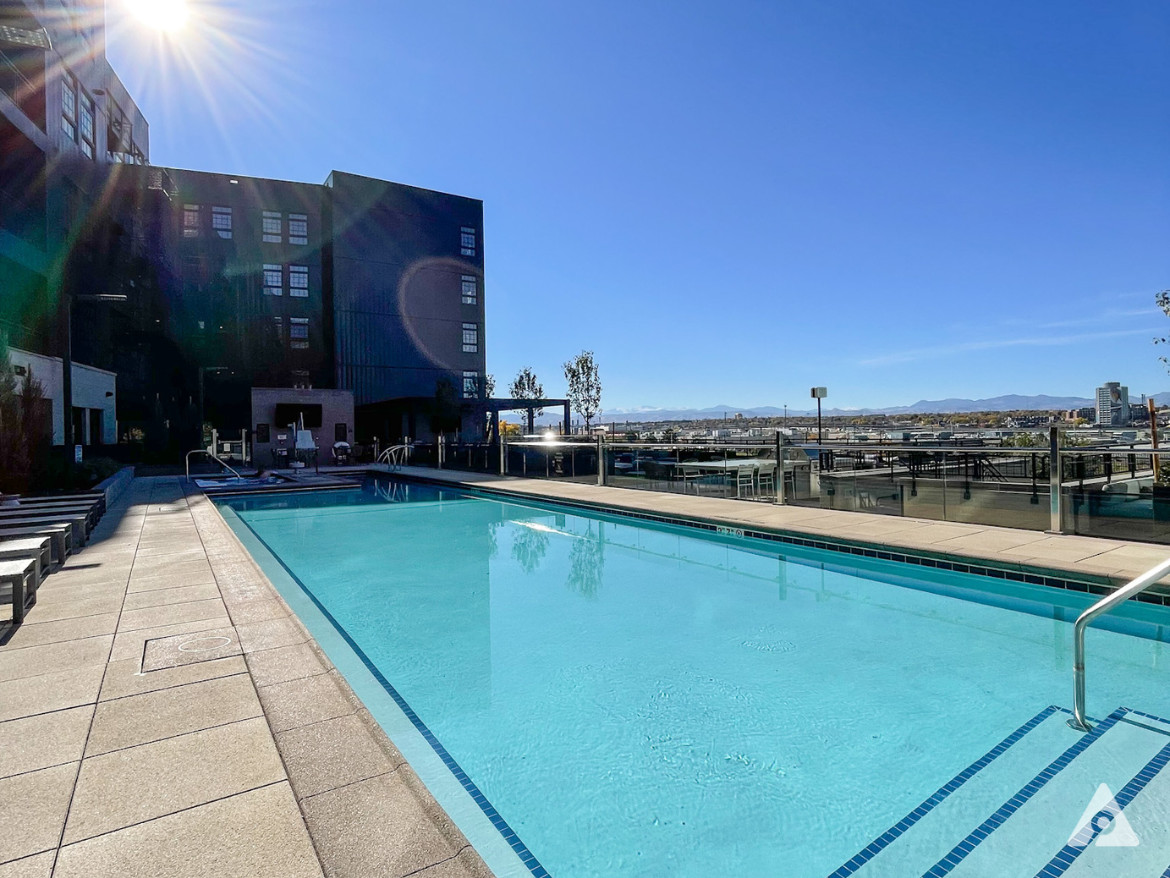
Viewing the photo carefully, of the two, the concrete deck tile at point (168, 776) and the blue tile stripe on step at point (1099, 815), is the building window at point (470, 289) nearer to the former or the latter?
the concrete deck tile at point (168, 776)

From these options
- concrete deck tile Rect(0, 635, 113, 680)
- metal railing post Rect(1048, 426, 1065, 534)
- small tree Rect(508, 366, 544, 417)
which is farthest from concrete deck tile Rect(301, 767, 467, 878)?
small tree Rect(508, 366, 544, 417)

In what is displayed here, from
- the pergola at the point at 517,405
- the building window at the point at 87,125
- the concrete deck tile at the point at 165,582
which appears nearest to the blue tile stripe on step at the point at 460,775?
the concrete deck tile at the point at 165,582

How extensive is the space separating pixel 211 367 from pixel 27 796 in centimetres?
2857

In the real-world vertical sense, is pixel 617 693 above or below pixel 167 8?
below

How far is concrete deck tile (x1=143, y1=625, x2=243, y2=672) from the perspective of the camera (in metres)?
3.15

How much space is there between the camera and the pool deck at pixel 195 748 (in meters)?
1.68

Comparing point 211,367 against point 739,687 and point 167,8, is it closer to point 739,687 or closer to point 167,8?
point 167,8

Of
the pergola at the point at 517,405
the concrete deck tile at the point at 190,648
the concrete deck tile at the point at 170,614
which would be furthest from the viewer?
the pergola at the point at 517,405

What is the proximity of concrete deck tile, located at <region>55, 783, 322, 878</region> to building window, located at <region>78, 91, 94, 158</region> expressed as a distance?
26.8 metres

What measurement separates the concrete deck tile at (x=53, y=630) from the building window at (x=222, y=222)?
91.5 ft

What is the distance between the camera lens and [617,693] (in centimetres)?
360

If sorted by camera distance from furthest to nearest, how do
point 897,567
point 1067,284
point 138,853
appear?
1. point 1067,284
2. point 897,567
3. point 138,853

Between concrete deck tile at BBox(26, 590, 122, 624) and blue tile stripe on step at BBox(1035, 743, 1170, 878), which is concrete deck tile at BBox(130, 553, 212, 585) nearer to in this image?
concrete deck tile at BBox(26, 590, 122, 624)

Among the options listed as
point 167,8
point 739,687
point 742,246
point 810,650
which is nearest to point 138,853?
point 739,687
